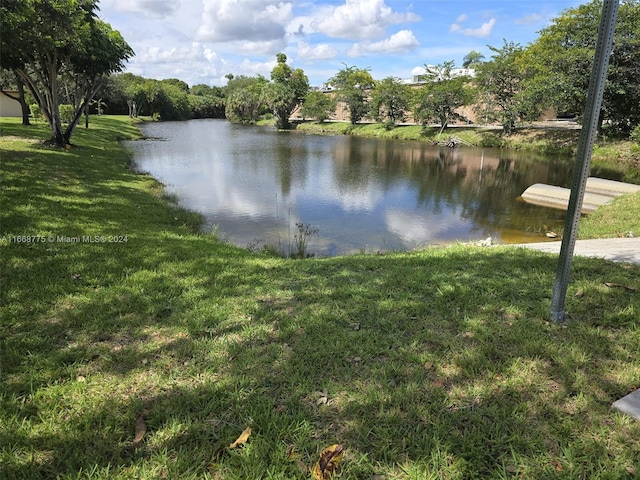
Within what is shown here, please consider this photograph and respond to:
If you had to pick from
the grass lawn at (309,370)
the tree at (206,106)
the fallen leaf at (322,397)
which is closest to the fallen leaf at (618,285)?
the grass lawn at (309,370)

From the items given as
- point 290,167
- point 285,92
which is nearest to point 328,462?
point 290,167

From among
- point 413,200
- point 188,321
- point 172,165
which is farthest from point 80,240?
point 172,165

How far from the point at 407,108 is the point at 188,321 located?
44.5m

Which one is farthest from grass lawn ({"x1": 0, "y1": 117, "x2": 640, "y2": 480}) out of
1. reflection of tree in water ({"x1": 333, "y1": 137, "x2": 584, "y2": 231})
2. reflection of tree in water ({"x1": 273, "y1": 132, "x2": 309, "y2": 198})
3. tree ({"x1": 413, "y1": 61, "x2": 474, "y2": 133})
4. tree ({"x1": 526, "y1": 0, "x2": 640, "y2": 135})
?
tree ({"x1": 413, "y1": 61, "x2": 474, "y2": 133})

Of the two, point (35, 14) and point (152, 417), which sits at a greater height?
point (35, 14)

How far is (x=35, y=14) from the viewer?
11141mm

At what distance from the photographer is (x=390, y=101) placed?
1725 inches

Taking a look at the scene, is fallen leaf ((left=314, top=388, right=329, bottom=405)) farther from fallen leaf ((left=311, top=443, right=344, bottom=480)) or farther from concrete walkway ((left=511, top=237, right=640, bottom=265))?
concrete walkway ((left=511, top=237, right=640, bottom=265))

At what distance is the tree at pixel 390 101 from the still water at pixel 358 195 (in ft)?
63.4

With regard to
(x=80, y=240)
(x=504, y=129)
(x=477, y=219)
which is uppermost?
(x=504, y=129)

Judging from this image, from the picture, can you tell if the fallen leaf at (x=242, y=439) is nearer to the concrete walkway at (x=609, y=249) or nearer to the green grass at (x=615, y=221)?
the concrete walkway at (x=609, y=249)

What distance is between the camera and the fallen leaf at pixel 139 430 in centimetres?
203

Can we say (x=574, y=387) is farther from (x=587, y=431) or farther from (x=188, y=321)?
(x=188, y=321)

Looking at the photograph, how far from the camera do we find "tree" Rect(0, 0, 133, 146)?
1062 cm
